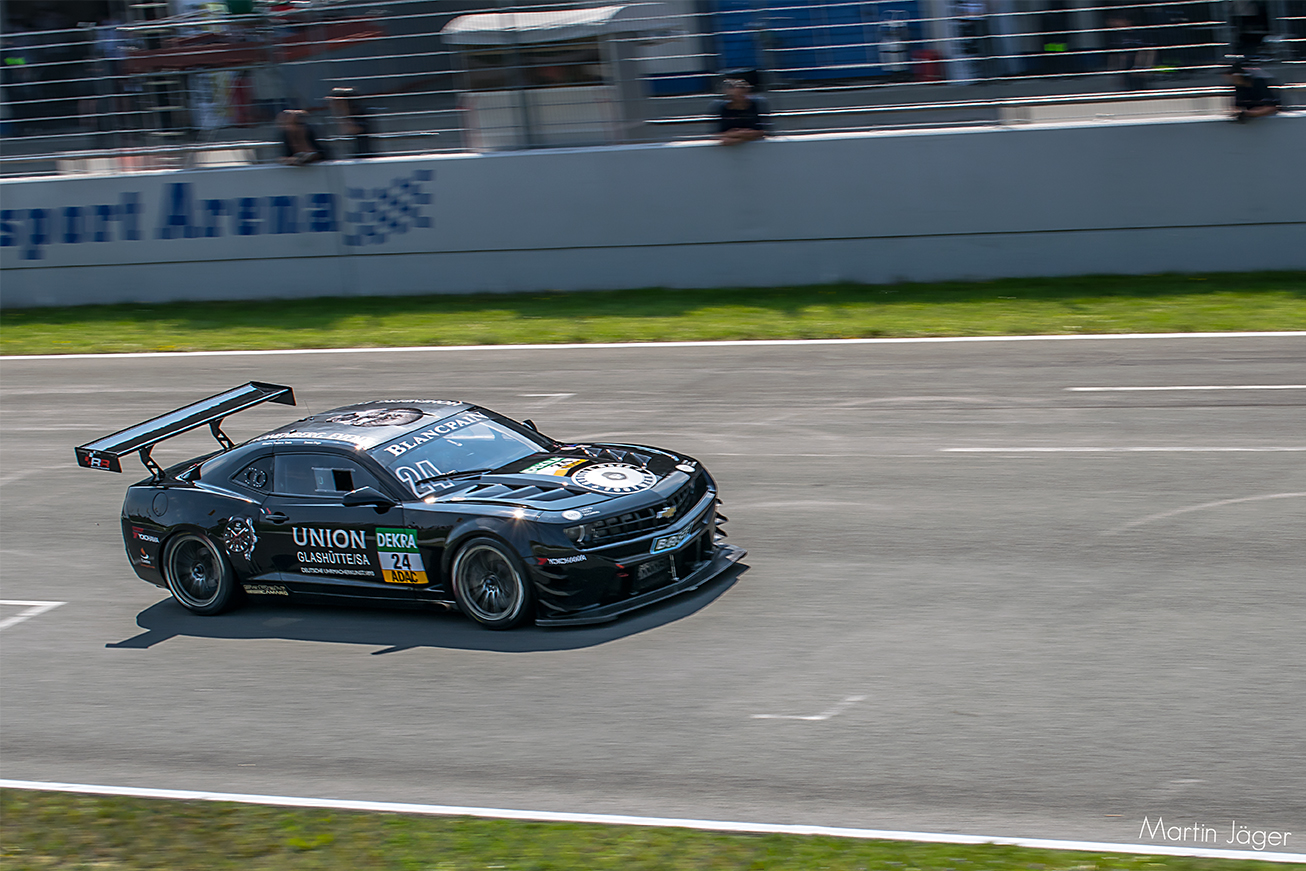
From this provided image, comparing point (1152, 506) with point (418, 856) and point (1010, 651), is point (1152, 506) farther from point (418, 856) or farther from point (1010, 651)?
point (418, 856)

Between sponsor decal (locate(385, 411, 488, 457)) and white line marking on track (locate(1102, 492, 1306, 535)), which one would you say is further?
white line marking on track (locate(1102, 492, 1306, 535))

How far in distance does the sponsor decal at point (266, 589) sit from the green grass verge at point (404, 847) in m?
2.65

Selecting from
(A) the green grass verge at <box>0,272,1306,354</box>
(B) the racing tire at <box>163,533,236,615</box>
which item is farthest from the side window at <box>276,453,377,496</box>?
(A) the green grass verge at <box>0,272,1306,354</box>

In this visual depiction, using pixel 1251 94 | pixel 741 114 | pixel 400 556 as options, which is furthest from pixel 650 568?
pixel 1251 94

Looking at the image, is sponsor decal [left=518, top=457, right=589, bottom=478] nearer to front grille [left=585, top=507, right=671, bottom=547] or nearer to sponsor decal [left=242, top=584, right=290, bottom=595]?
front grille [left=585, top=507, right=671, bottom=547]

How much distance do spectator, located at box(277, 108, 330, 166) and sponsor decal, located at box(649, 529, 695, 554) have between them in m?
15.6

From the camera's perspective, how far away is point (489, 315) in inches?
832

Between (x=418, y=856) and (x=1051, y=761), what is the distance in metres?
2.97

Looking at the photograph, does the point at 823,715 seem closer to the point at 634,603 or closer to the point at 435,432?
the point at 634,603

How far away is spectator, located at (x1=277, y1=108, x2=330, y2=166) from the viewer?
75.3 ft

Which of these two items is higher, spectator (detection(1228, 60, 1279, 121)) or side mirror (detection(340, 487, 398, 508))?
spectator (detection(1228, 60, 1279, 121))

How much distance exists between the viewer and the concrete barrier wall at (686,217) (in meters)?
19.4

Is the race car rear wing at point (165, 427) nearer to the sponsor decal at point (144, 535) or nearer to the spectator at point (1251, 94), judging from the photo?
the sponsor decal at point (144, 535)

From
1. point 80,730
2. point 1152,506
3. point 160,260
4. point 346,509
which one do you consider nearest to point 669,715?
point 346,509
